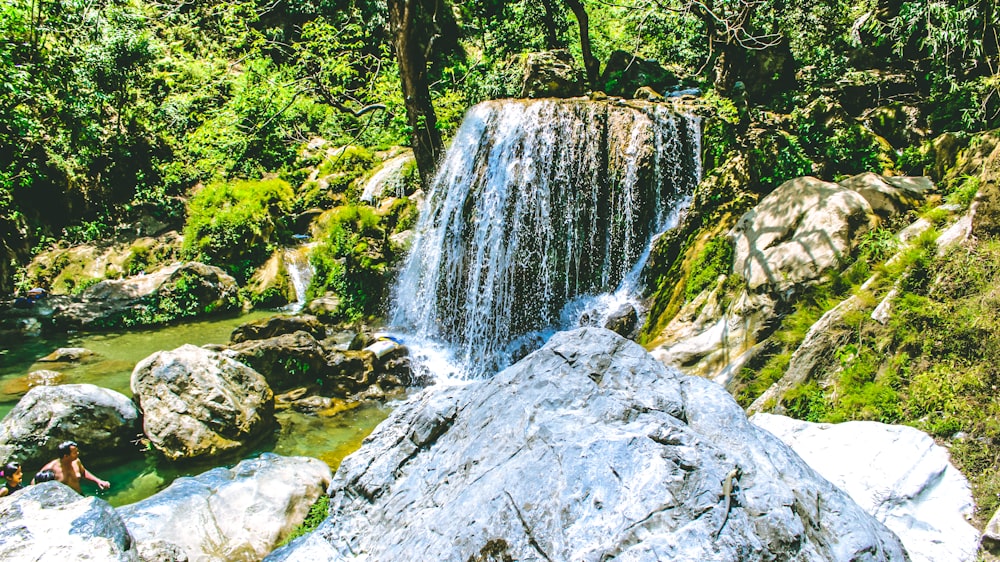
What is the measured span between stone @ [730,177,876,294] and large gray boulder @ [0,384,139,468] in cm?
844

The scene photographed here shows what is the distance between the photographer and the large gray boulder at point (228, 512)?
465 cm

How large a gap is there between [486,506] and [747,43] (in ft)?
39.2

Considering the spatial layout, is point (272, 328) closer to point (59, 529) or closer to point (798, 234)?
point (59, 529)

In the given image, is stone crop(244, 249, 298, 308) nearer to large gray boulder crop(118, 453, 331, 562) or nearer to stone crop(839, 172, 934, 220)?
large gray boulder crop(118, 453, 331, 562)

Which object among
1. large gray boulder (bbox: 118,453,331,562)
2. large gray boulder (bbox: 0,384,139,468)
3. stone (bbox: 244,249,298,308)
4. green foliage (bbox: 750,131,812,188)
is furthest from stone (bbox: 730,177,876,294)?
stone (bbox: 244,249,298,308)

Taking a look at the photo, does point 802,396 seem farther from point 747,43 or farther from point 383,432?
point 747,43

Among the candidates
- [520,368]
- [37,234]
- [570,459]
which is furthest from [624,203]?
[37,234]

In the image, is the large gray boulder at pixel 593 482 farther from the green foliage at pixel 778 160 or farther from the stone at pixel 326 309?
the stone at pixel 326 309

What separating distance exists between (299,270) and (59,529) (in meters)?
11.1

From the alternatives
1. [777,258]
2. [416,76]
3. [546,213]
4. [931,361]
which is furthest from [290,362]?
[931,361]

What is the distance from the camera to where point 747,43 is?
1119 centimetres

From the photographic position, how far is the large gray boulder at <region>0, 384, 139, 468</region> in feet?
21.4

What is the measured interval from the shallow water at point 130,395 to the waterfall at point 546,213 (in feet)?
8.99

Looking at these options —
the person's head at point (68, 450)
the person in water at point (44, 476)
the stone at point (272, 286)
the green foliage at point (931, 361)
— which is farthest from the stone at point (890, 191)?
the stone at point (272, 286)
